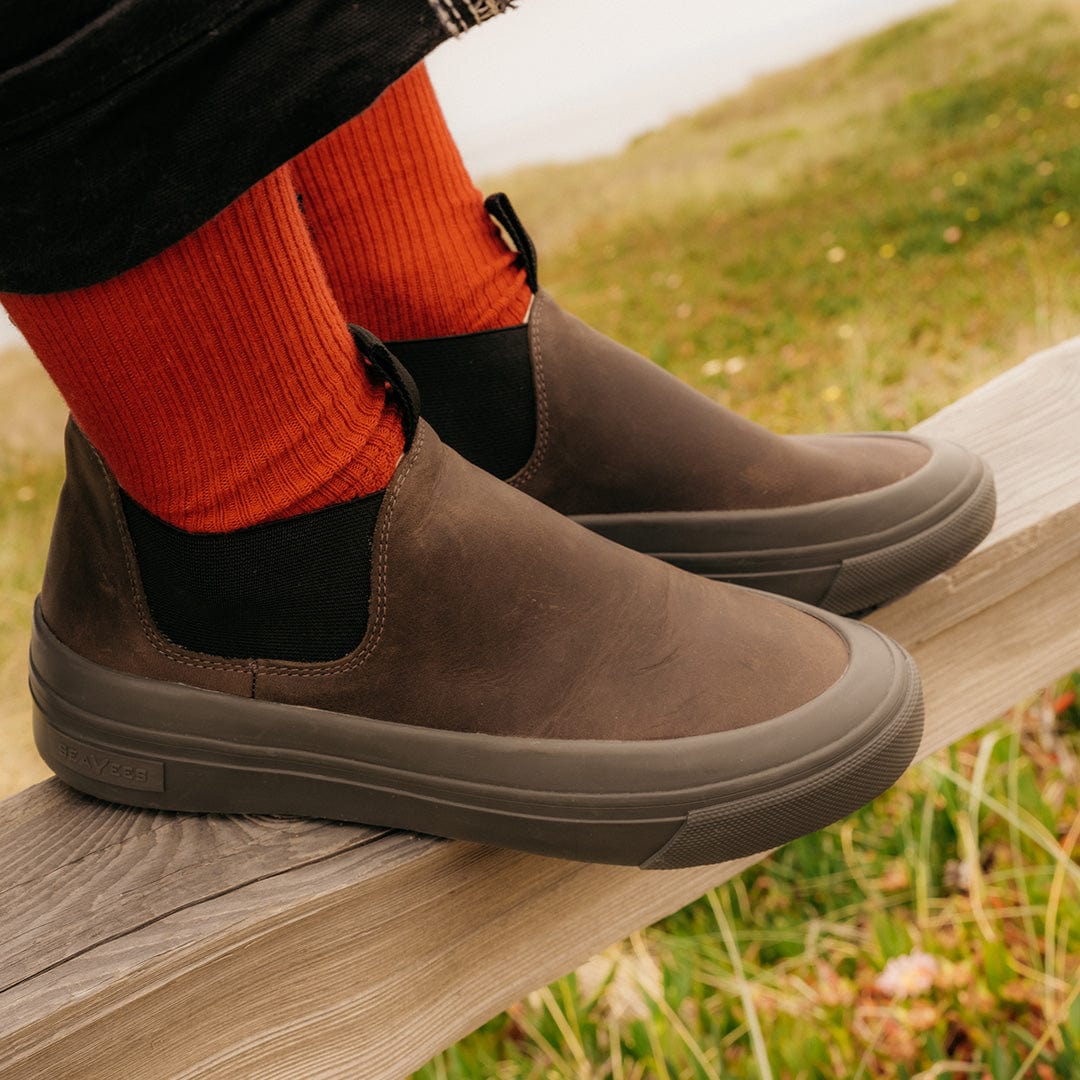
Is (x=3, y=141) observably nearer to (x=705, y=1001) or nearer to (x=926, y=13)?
(x=705, y=1001)

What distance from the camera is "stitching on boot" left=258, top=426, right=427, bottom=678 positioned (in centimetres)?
84

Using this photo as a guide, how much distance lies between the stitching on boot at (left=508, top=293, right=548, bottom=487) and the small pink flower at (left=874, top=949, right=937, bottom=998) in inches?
31.1

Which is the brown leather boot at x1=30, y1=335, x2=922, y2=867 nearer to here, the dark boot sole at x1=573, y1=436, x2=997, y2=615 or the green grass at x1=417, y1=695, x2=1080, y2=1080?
the dark boot sole at x1=573, y1=436, x2=997, y2=615

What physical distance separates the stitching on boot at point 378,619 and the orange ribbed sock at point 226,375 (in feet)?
0.06

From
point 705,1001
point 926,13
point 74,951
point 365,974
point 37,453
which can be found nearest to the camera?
point 74,951

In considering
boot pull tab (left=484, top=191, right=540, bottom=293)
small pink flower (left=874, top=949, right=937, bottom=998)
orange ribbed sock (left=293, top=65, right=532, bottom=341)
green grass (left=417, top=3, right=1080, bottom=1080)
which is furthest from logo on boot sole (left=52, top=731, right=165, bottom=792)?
small pink flower (left=874, top=949, right=937, bottom=998)

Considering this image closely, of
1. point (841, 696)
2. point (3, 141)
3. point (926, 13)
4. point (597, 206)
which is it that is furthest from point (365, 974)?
point (926, 13)

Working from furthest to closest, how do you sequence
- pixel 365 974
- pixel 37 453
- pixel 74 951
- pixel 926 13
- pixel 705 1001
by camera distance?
pixel 926 13
pixel 37 453
pixel 705 1001
pixel 365 974
pixel 74 951

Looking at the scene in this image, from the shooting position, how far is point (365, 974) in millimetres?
875

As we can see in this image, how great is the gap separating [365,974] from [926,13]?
31.8ft

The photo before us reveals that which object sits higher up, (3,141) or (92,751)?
→ (3,141)

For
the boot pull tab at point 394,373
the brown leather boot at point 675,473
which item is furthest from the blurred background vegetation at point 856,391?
the boot pull tab at point 394,373

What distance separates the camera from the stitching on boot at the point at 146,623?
86 cm

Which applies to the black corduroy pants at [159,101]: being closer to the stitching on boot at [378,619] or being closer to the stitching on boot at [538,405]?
the stitching on boot at [378,619]
